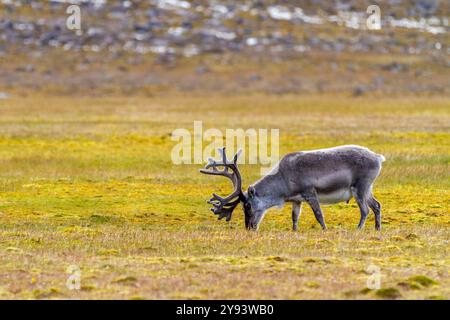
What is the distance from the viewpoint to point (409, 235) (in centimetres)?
1834

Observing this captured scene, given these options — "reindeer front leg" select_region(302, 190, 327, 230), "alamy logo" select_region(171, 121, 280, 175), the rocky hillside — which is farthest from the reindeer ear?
the rocky hillside

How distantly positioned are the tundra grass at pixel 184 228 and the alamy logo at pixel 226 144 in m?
0.81

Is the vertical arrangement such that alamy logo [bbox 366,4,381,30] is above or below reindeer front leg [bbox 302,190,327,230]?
above

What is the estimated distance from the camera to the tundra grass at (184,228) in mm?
13836

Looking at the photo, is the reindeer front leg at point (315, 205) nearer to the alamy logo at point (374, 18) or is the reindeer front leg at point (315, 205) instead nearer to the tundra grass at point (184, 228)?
the tundra grass at point (184, 228)

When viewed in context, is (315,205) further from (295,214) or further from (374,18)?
(374,18)

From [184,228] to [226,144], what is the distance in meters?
21.9

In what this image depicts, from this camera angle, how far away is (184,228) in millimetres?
20750

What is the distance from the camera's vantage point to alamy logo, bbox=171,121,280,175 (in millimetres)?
36878

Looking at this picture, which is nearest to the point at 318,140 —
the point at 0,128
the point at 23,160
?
the point at 23,160

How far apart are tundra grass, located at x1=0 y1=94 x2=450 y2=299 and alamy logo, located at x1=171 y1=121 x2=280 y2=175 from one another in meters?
0.81

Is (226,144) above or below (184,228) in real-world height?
below

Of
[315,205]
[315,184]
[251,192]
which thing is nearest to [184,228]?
[251,192]

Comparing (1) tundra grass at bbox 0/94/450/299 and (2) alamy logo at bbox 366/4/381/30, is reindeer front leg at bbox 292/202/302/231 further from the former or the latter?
(2) alamy logo at bbox 366/4/381/30
